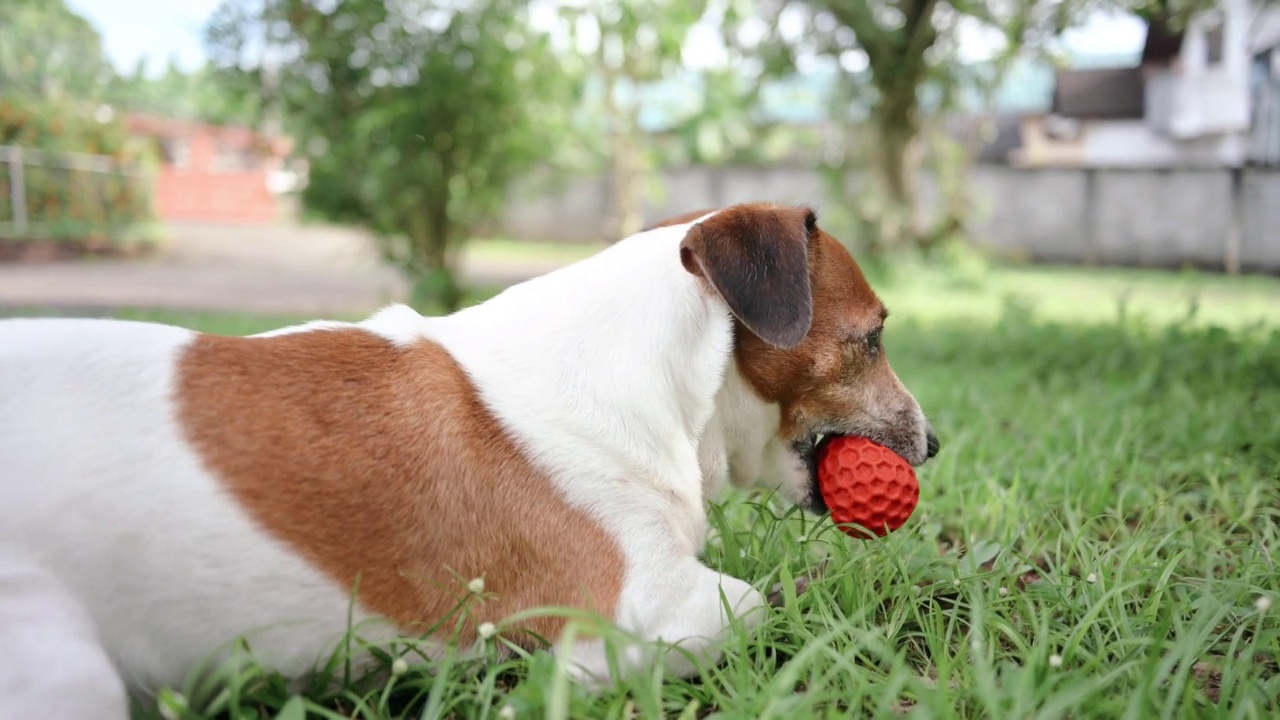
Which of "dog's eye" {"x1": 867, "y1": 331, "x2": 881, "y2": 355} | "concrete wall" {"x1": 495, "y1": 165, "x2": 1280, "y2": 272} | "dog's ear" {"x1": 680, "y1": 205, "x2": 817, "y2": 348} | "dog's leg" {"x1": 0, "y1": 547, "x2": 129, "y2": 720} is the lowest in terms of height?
"concrete wall" {"x1": 495, "y1": 165, "x2": 1280, "y2": 272}

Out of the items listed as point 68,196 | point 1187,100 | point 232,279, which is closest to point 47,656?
point 232,279

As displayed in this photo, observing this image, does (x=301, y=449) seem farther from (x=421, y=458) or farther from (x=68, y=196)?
(x=68, y=196)

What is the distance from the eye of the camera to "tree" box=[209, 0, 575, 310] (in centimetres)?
843

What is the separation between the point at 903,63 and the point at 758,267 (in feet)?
32.3

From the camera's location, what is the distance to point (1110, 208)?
18.3m

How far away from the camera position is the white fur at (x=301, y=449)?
172 centimetres

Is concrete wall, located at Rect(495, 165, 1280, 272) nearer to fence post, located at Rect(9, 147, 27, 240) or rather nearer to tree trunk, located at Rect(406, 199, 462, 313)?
tree trunk, located at Rect(406, 199, 462, 313)

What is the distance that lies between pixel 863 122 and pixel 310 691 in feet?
38.9

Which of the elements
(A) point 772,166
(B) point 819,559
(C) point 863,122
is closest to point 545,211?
(A) point 772,166

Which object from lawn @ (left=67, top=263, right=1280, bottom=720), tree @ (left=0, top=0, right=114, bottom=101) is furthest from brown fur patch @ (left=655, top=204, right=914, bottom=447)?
tree @ (left=0, top=0, right=114, bottom=101)

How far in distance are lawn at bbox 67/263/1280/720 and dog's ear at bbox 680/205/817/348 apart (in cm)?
59

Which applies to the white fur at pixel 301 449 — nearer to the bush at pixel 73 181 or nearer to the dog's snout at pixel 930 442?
the dog's snout at pixel 930 442

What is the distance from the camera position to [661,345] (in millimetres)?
2232

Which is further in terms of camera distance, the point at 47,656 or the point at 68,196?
the point at 68,196
